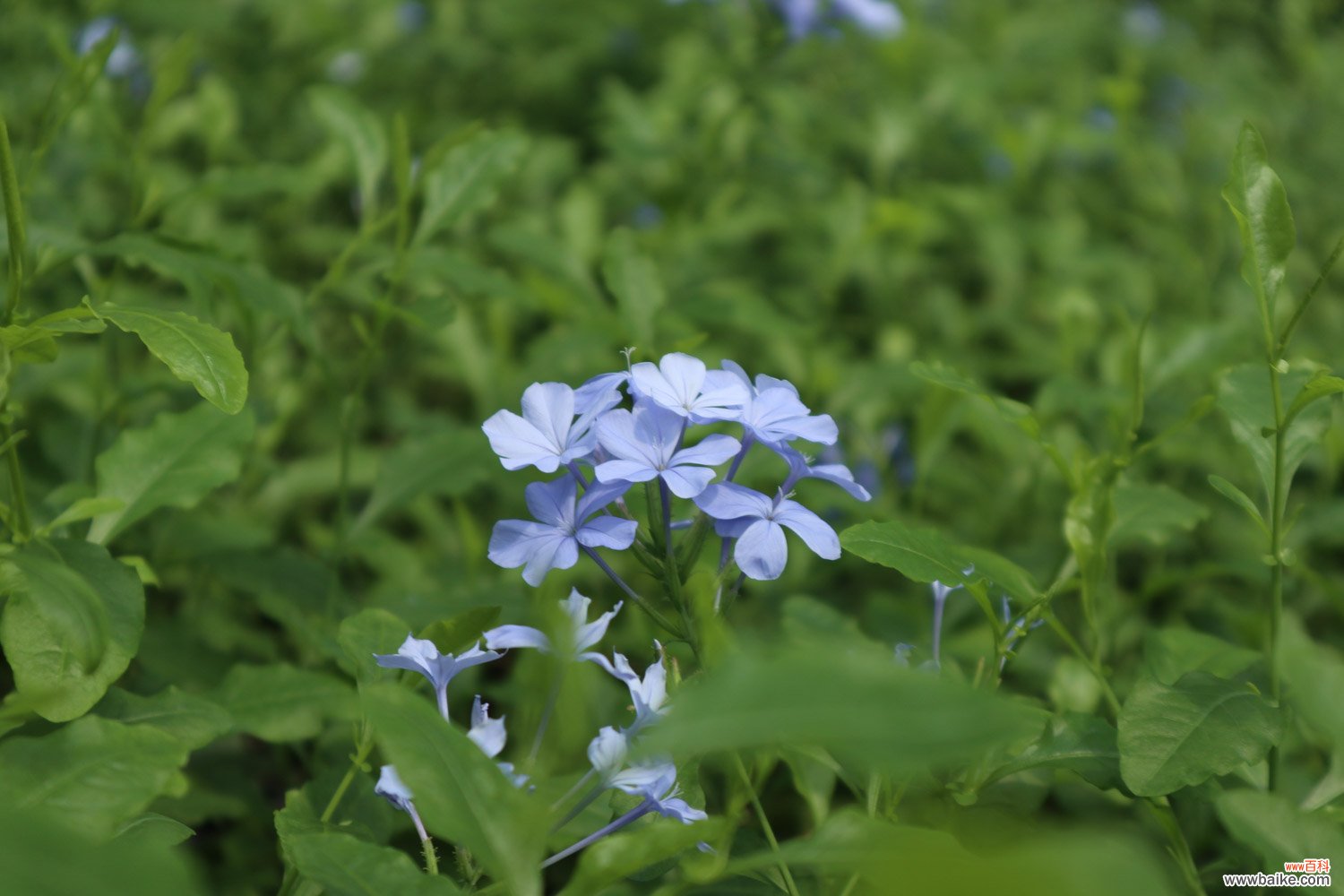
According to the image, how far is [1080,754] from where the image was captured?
1168 mm

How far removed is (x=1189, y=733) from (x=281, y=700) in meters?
1.04

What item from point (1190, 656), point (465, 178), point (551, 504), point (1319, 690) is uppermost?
point (465, 178)

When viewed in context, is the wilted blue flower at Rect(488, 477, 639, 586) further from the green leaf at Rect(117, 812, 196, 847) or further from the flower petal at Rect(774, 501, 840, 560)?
the green leaf at Rect(117, 812, 196, 847)

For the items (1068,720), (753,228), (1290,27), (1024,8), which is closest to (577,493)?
(1068,720)

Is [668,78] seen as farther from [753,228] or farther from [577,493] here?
[577,493]

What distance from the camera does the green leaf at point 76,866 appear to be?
0.64 m

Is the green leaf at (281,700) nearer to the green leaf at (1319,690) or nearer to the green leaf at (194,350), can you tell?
the green leaf at (194,350)

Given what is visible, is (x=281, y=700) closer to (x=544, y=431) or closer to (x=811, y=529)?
(x=544, y=431)

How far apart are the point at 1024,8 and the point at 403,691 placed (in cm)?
468

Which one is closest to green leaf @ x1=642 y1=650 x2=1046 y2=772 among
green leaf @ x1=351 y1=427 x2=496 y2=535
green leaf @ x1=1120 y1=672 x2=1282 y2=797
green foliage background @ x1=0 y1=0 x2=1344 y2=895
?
green foliage background @ x1=0 y1=0 x2=1344 y2=895

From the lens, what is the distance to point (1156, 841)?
154 centimetres

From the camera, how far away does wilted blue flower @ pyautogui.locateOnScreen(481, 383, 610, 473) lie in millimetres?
1024

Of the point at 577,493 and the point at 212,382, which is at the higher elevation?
the point at 212,382

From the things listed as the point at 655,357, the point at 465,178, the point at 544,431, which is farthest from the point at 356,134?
the point at 544,431
